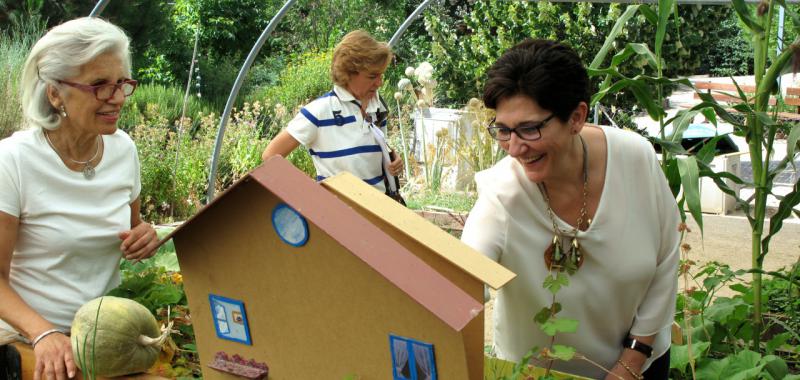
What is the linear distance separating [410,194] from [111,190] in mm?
5449

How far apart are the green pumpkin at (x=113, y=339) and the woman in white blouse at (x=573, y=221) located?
2.30 feet

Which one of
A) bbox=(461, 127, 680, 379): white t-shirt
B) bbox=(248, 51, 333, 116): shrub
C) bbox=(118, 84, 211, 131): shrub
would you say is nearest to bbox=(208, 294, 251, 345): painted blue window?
bbox=(461, 127, 680, 379): white t-shirt

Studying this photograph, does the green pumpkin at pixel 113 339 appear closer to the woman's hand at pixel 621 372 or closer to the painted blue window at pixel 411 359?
the painted blue window at pixel 411 359

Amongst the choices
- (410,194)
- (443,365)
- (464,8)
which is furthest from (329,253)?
(464,8)

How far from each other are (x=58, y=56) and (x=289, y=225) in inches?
39.0

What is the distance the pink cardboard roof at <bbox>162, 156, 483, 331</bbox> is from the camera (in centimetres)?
118

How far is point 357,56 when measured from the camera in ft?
13.5

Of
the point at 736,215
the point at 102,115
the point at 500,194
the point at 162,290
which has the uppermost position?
the point at 102,115

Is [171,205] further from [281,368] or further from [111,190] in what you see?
[281,368]

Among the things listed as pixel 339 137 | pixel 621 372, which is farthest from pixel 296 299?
pixel 339 137

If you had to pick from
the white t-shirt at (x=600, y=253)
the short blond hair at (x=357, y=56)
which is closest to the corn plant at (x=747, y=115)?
the white t-shirt at (x=600, y=253)

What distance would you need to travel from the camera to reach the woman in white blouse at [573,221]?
170 centimetres

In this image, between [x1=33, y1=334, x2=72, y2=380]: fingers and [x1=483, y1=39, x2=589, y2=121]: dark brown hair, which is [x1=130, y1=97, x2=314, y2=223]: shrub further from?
[x1=483, y1=39, x2=589, y2=121]: dark brown hair

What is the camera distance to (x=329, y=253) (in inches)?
51.6
